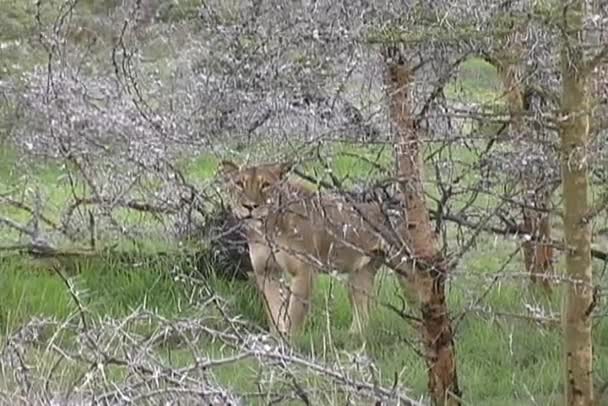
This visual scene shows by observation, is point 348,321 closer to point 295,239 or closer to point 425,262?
point 295,239

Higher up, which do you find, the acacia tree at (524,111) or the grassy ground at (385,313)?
the acacia tree at (524,111)

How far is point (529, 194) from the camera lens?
6.09 meters

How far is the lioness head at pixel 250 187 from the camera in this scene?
728 centimetres

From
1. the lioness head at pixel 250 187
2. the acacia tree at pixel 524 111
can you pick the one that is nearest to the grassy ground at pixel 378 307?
the acacia tree at pixel 524 111

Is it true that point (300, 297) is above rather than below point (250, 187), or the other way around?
below

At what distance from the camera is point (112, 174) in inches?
301

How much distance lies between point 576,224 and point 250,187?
2743 mm

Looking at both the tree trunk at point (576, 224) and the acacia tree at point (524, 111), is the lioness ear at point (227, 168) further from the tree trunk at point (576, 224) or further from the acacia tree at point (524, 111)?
the tree trunk at point (576, 224)

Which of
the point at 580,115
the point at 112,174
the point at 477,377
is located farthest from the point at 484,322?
the point at 580,115

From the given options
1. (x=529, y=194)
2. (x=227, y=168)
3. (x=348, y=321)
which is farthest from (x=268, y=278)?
(x=529, y=194)

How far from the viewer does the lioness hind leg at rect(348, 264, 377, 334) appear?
7652 millimetres

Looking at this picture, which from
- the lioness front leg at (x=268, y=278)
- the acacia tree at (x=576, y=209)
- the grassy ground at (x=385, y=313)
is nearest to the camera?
the acacia tree at (x=576, y=209)

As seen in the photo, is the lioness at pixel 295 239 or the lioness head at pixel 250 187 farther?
the lioness head at pixel 250 187

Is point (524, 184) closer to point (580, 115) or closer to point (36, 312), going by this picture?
point (580, 115)
